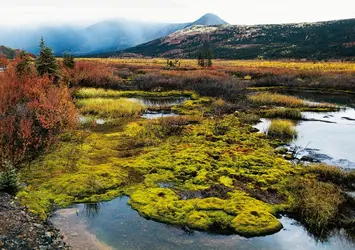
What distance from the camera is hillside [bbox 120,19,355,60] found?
109m

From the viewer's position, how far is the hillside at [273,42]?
10862 cm

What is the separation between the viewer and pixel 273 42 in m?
144

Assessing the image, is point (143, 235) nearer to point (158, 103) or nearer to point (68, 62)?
point (158, 103)

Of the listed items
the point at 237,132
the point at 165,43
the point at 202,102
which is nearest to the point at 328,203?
the point at 237,132

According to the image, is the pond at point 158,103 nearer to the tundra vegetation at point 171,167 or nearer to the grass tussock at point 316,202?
the tundra vegetation at point 171,167

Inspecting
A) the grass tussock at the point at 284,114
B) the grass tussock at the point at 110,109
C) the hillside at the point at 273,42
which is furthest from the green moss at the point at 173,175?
the hillside at the point at 273,42

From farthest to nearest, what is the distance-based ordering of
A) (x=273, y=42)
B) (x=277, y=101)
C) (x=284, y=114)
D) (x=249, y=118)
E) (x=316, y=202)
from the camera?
(x=273, y=42) → (x=277, y=101) → (x=284, y=114) → (x=249, y=118) → (x=316, y=202)

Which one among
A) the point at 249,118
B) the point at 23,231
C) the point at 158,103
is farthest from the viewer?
the point at 158,103

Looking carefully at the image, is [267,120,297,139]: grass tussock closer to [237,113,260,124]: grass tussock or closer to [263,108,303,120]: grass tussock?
[237,113,260,124]: grass tussock

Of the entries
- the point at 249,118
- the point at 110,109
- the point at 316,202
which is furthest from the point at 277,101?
the point at 316,202

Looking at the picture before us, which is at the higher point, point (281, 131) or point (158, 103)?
point (158, 103)

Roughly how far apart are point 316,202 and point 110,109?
19514mm

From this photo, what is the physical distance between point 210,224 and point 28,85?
1680cm

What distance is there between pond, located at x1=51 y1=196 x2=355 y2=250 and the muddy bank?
584mm
